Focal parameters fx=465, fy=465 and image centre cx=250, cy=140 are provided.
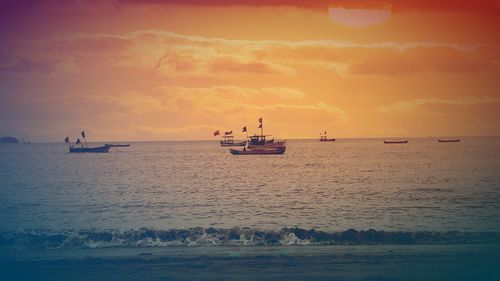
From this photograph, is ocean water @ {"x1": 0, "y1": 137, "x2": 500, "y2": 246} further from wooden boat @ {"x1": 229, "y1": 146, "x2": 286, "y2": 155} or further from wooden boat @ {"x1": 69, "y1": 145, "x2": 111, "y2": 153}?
wooden boat @ {"x1": 69, "y1": 145, "x2": 111, "y2": 153}

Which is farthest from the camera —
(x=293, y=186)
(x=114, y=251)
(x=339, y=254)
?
(x=293, y=186)

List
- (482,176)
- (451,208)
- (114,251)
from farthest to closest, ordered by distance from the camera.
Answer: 1. (482,176)
2. (451,208)
3. (114,251)

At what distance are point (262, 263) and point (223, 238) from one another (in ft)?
8.64

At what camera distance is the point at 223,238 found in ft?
36.8

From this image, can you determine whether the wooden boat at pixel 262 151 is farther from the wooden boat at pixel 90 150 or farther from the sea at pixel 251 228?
the sea at pixel 251 228

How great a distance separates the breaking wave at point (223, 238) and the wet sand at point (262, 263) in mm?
603

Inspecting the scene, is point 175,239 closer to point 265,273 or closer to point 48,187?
point 265,273

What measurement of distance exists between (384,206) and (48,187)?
21588 mm

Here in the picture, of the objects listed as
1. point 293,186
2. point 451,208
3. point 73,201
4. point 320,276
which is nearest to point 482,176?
point 293,186

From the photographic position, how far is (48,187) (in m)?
30.3

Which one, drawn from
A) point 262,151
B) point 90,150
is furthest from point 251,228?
point 90,150

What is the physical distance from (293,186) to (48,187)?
626 inches

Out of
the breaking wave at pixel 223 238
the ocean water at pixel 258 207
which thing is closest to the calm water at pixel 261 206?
the ocean water at pixel 258 207

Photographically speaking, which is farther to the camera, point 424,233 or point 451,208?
point 451,208
